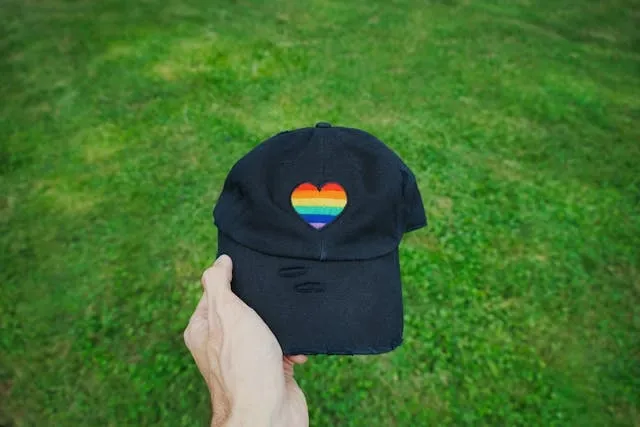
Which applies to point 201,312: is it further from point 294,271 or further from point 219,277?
point 294,271

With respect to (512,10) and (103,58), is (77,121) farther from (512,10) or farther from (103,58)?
(512,10)

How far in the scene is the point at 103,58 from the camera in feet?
20.4

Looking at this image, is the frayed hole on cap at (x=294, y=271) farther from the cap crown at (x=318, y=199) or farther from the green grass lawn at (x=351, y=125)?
the green grass lawn at (x=351, y=125)

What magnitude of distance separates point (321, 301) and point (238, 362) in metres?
0.39

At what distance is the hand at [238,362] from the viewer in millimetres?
1610

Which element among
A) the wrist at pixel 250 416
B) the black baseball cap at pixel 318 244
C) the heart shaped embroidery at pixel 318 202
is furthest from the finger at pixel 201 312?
the heart shaped embroidery at pixel 318 202

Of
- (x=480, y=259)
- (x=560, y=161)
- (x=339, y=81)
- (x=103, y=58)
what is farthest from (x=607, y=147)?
(x=103, y=58)

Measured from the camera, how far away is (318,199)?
1968 mm

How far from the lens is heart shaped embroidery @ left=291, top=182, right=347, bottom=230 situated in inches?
76.9

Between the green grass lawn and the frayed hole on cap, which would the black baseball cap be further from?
the green grass lawn

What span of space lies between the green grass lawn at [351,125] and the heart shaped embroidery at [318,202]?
178cm

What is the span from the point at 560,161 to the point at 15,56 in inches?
250

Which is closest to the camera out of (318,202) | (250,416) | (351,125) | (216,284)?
(250,416)

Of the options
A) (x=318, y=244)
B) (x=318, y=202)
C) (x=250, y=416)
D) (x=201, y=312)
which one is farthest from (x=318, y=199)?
(x=250, y=416)
